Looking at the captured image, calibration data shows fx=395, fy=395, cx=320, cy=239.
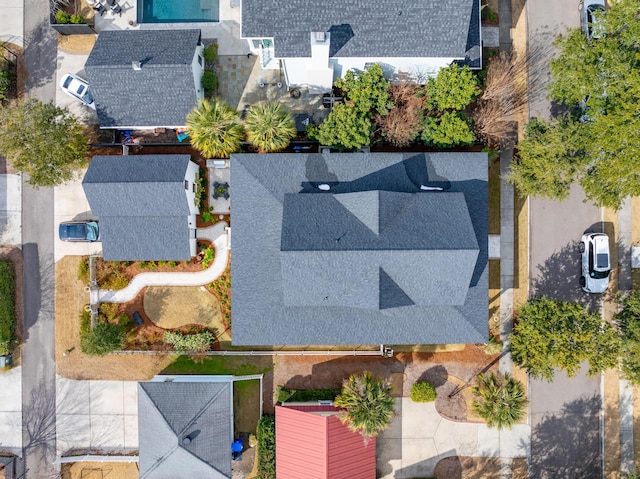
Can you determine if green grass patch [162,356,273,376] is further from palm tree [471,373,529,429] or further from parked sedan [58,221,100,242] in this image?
palm tree [471,373,529,429]

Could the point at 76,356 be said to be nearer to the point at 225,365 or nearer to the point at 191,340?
the point at 191,340

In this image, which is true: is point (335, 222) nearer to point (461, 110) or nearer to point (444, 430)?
point (461, 110)

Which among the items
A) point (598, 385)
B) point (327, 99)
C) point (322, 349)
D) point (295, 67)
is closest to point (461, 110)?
point (327, 99)

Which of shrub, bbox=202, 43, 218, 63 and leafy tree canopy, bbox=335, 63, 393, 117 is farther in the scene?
shrub, bbox=202, 43, 218, 63

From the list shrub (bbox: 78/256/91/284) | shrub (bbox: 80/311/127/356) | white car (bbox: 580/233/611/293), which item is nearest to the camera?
shrub (bbox: 80/311/127/356)

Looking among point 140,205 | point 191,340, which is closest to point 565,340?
point 191,340

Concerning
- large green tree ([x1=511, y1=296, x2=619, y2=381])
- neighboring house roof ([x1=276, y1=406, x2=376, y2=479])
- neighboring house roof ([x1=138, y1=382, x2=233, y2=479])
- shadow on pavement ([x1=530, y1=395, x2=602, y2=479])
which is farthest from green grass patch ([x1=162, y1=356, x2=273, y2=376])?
shadow on pavement ([x1=530, y1=395, x2=602, y2=479])
